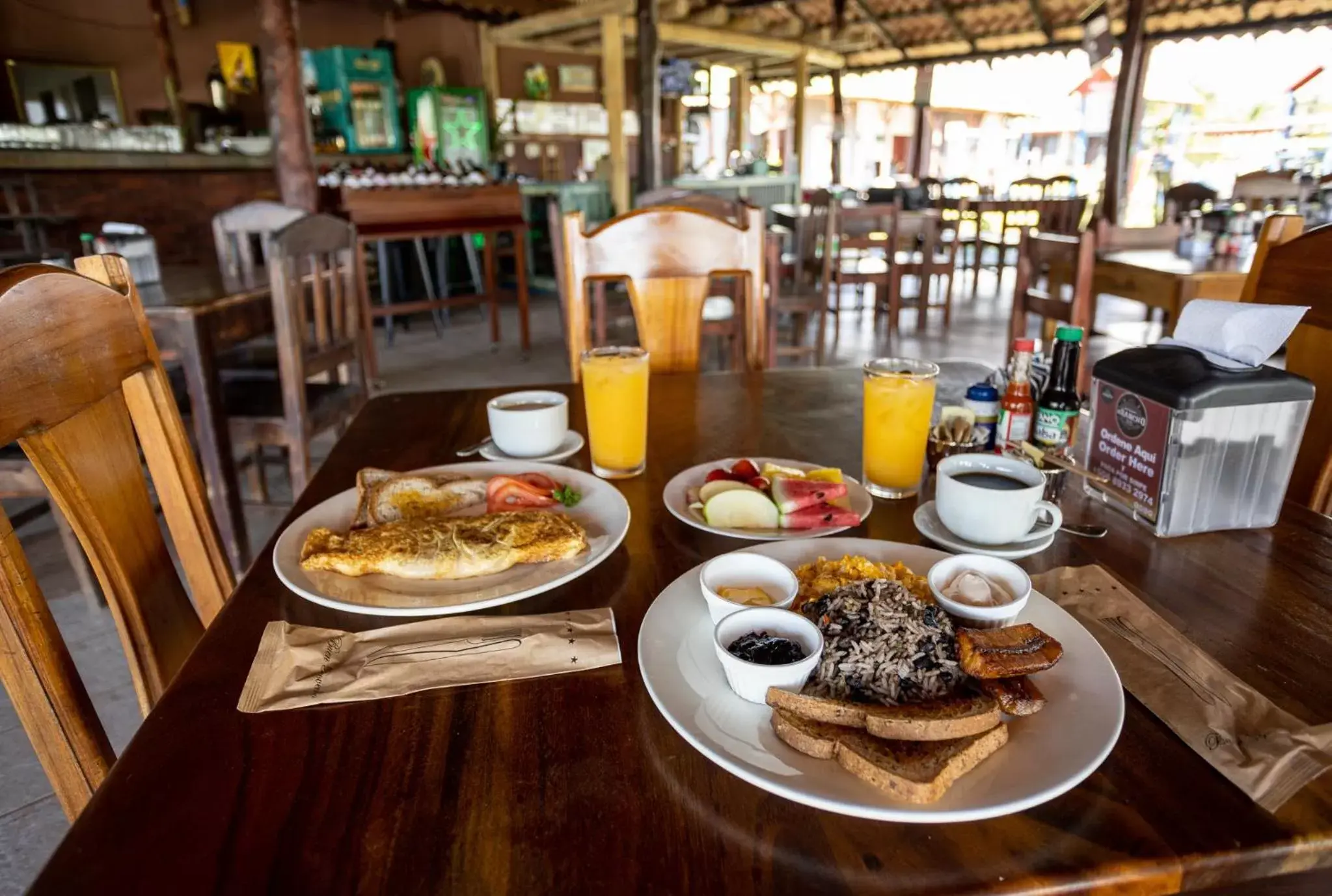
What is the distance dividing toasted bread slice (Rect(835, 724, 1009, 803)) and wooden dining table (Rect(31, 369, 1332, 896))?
0.03 meters

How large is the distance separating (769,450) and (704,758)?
2.26ft

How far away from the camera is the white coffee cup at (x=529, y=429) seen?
3.69ft

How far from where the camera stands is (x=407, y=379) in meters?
5.12

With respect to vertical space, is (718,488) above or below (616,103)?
below

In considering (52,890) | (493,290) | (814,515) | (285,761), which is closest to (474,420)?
(814,515)

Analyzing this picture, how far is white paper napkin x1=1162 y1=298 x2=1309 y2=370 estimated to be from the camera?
0.82 metres

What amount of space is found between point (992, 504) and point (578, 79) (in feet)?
34.9

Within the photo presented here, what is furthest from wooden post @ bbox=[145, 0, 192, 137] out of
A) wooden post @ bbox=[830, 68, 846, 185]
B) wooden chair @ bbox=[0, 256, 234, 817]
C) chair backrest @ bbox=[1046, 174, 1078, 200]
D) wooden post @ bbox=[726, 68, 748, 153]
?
chair backrest @ bbox=[1046, 174, 1078, 200]

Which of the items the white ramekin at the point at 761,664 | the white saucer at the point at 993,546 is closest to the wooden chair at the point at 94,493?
the white ramekin at the point at 761,664

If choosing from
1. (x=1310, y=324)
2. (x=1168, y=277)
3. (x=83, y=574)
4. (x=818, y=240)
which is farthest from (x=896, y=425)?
(x=818, y=240)

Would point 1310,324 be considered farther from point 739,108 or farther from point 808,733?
point 739,108

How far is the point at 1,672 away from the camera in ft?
2.26

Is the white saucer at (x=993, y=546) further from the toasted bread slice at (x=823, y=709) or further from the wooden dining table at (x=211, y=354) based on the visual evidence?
the wooden dining table at (x=211, y=354)

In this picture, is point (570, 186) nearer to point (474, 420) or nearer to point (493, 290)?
point (493, 290)
